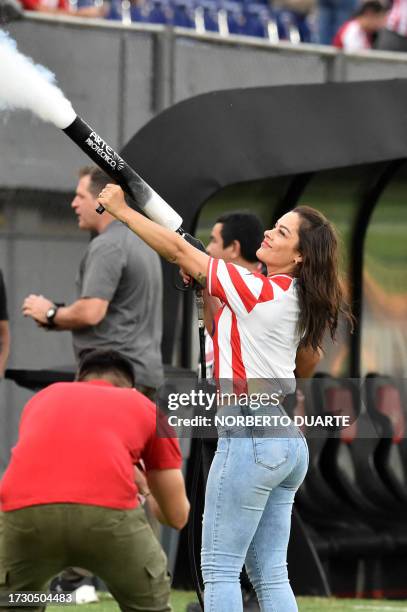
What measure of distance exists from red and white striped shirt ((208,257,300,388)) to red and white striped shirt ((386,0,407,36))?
6.52m

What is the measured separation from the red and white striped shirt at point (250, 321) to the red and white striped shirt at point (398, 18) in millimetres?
6521

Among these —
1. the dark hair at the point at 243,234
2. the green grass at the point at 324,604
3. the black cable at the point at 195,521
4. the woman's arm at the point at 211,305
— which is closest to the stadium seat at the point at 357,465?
the green grass at the point at 324,604

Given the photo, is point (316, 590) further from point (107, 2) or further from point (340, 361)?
point (107, 2)

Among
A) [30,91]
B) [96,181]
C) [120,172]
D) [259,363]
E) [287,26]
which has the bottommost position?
[259,363]

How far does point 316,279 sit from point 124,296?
8.94 feet

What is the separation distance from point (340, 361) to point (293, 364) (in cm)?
529

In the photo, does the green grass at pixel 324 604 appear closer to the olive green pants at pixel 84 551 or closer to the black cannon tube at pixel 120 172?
the olive green pants at pixel 84 551

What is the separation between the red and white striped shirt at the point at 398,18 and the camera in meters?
11.3

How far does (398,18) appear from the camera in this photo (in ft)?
37.8

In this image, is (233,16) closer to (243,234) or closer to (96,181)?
(96,181)

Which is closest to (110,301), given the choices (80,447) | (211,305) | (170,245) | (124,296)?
(124,296)

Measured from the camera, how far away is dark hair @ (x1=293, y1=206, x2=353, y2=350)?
5.07m

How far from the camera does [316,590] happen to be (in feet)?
27.5

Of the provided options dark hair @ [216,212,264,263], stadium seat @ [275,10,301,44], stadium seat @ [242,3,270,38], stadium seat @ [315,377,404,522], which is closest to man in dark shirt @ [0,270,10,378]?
dark hair @ [216,212,264,263]
